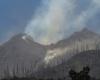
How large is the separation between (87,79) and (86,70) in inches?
130

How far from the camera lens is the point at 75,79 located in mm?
86875

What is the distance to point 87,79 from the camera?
288 feet

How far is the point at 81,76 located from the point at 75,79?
1.94 meters

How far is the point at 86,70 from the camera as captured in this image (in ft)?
296

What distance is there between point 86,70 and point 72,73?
4.27 metres

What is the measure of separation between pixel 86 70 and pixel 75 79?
5.12 m

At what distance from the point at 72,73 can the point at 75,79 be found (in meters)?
2.38

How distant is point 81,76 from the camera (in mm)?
87625

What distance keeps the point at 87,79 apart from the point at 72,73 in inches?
169

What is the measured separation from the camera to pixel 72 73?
88688 millimetres
